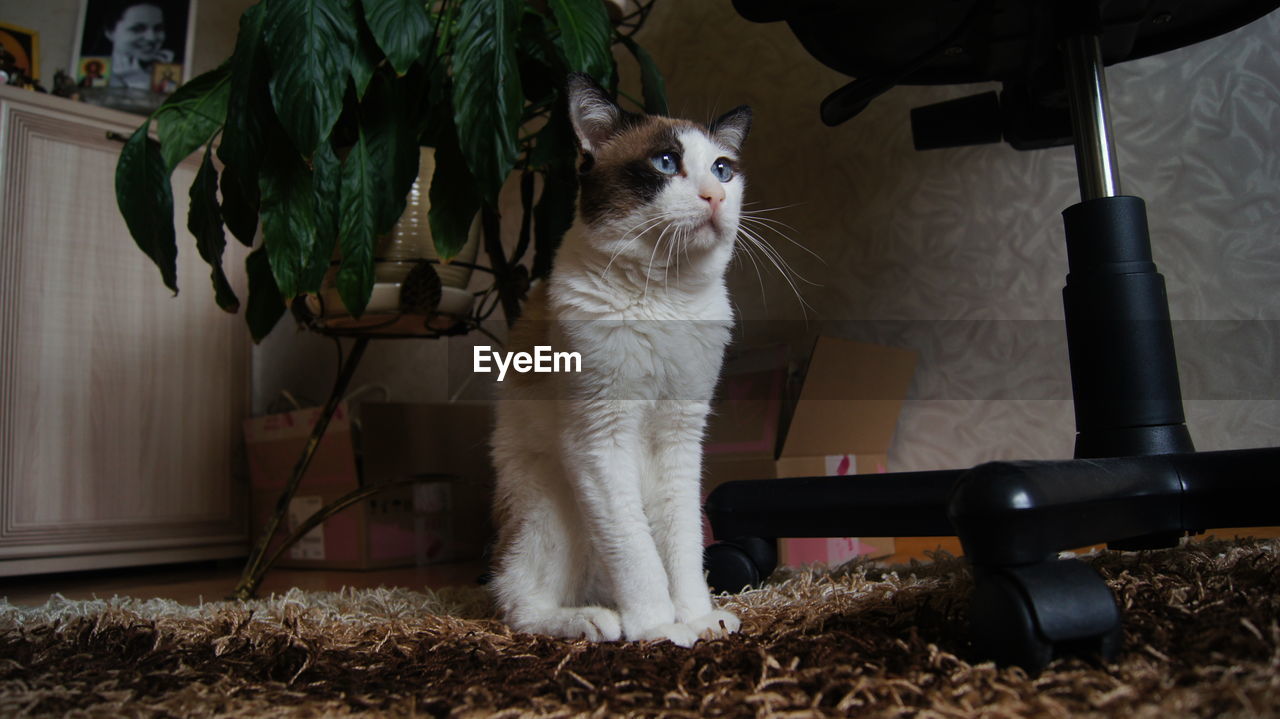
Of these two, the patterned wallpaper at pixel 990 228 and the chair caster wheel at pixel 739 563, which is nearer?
the chair caster wheel at pixel 739 563

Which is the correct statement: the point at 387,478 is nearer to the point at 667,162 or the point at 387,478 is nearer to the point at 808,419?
the point at 808,419

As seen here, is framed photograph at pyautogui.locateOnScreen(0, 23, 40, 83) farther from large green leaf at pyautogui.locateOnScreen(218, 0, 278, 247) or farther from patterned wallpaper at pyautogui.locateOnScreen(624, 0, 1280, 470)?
patterned wallpaper at pyautogui.locateOnScreen(624, 0, 1280, 470)

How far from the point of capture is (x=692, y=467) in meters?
0.91

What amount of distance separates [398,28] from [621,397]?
0.61 m

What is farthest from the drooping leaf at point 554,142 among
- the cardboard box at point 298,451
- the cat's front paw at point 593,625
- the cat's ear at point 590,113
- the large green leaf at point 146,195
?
the cardboard box at point 298,451

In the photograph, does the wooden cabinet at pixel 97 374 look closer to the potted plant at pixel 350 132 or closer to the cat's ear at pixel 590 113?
the potted plant at pixel 350 132

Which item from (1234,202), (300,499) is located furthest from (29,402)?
(1234,202)

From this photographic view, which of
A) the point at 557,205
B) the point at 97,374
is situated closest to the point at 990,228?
the point at 557,205

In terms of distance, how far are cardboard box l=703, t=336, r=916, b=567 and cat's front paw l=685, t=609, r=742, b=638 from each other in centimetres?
48

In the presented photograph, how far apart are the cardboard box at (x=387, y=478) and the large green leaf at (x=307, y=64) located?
0.96 metres

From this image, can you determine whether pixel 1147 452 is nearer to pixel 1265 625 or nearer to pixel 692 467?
pixel 1265 625

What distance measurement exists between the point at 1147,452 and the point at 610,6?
120cm

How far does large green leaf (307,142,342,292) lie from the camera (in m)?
1.06

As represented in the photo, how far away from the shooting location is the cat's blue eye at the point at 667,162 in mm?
916
